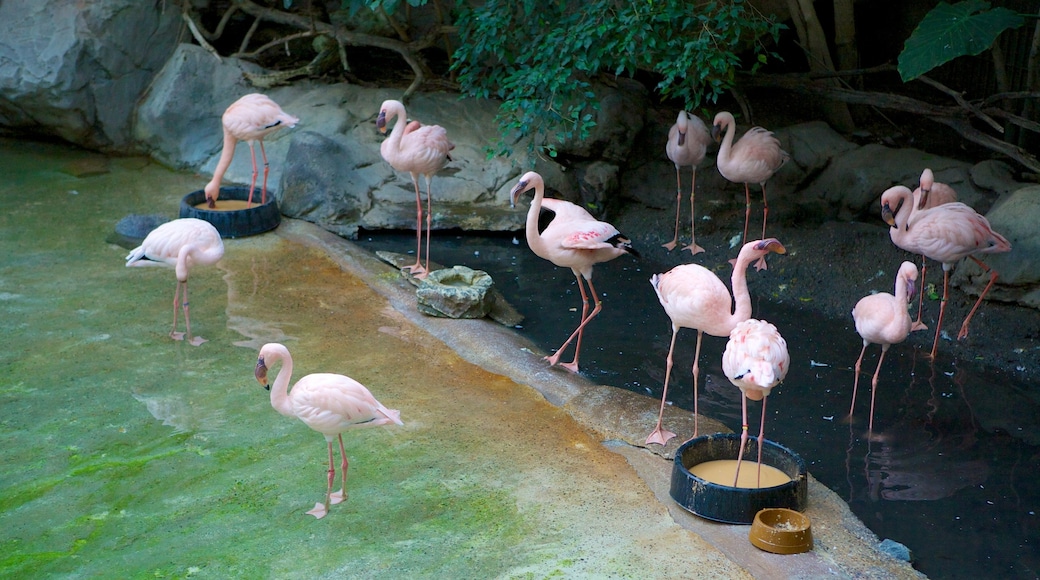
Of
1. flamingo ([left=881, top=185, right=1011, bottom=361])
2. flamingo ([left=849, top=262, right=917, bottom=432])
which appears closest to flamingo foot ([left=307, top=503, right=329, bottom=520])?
flamingo ([left=849, top=262, right=917, bottom=432])

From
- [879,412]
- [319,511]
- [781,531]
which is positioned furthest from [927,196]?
[319,511]

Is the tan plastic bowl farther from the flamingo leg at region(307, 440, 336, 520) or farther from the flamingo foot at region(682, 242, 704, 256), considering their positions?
the flamingo foot at region(682, 242, 704, 256)

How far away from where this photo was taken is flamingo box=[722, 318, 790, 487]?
371 cm

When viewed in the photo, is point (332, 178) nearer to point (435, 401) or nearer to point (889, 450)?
point (435, 401)

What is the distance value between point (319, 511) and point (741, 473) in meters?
1.74

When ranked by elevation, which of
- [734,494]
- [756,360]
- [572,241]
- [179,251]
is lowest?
[734,494]

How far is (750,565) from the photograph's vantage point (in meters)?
3.42

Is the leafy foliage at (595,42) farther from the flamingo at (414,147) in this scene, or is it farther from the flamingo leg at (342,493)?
the flamingo leg at (342,493)

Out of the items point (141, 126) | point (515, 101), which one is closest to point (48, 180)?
point (141, 126)

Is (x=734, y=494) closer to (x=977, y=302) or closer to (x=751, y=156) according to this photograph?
(x=977, y=302)

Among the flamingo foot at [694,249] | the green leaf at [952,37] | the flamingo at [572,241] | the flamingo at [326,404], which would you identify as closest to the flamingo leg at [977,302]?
the green leaf at [952,37]

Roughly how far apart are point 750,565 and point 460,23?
4.69 meters

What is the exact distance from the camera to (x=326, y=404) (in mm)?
3682

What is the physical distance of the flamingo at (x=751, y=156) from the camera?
22.5 feet
